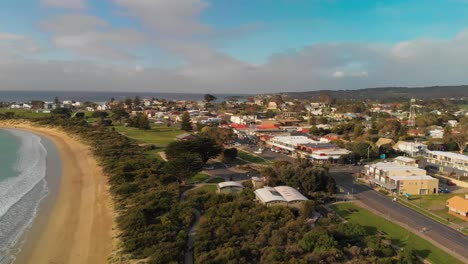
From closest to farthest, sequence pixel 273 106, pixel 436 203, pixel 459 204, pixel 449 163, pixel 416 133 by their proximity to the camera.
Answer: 1. pixel 459 204
2. pixel 436 203
3. pixel 449 163
4. pixel 416 133
5. pixel 273 106

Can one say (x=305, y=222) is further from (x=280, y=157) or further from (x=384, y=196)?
(x=280, y=157)

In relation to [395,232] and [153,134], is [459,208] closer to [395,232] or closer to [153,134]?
[395,232]

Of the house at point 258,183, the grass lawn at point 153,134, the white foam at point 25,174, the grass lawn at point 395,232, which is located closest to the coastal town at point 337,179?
the house at point 258,183

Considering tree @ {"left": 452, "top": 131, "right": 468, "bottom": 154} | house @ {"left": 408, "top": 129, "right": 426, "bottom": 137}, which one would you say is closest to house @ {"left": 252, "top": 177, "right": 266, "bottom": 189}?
tree @ {"left": 452, "top": 131, "right": 468, "bottom": 154}

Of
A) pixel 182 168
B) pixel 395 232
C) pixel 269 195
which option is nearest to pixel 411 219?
pixel 395 232


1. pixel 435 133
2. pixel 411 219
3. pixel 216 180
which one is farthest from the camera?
pixel 435 133

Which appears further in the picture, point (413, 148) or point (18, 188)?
point (413, 148)

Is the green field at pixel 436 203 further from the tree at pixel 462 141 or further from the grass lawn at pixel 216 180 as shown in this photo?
the tree at pixel 462 141
